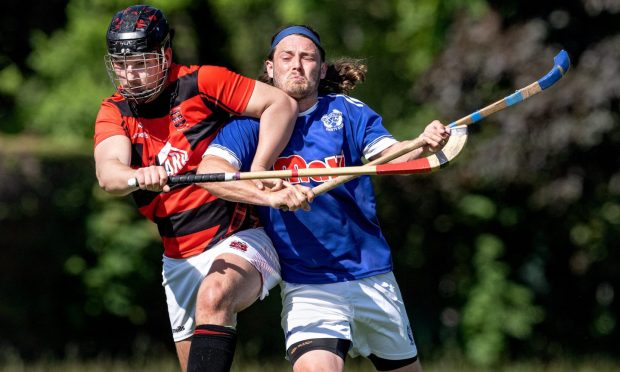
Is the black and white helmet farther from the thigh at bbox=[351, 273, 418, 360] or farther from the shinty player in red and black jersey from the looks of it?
the thigh at bbox=[351, 273, 418, 360]

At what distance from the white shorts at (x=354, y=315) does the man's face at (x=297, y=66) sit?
88 cm

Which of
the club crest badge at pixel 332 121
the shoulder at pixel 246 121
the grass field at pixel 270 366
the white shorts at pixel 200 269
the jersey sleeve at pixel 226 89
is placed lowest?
the grass field at pixel 270 366

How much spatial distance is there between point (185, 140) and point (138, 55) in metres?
0.44

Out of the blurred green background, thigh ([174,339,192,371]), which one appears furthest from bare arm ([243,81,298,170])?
the blurred green background

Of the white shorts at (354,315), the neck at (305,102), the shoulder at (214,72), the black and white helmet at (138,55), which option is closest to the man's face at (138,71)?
the black and white helmet at (138,55)

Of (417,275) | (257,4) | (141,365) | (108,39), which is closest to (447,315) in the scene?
(417,275)

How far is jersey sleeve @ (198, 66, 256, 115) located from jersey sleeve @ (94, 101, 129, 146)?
1.28ft

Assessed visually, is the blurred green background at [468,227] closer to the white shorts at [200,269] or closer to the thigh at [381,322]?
the thigh at [381,322]

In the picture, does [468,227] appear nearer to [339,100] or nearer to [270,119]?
[339,100]

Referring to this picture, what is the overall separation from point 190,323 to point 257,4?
7.86 m

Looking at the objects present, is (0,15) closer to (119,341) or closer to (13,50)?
(13,50)

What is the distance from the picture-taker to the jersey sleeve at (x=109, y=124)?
17.4 feet

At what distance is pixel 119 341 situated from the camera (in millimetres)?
10742

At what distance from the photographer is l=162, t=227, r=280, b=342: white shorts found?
17.0 feet
